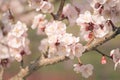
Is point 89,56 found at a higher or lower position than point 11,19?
lower

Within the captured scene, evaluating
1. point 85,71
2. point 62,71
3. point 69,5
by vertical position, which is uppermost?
point 69,5

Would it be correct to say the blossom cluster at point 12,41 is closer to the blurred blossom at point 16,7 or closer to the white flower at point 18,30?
the white flower at point 18,30

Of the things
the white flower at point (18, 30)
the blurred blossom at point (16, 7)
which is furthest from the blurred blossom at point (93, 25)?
the blurred blossom at point (16, 7)

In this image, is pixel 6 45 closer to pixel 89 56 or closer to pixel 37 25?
pixel 37 25

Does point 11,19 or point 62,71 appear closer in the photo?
point 11,19

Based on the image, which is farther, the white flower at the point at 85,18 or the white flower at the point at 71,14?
the white flower at the point at 71,14

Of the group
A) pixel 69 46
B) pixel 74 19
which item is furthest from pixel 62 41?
pixel 74 19

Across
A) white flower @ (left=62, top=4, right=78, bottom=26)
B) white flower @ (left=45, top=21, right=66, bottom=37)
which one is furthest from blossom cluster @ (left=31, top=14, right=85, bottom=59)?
white flower @ (left=62, top=4, right=78, bottom=26)

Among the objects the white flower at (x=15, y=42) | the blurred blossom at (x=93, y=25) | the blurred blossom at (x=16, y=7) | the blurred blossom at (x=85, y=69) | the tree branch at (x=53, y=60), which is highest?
the blurred blossom at (x=93, y=25)
